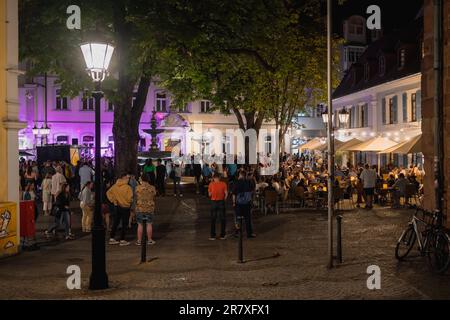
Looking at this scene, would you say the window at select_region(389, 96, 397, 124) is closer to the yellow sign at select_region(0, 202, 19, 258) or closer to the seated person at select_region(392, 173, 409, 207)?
the seated person at select_region(392, 173, 409, 207)

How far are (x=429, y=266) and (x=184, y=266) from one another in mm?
4761

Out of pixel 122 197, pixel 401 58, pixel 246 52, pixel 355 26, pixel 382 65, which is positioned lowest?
pixel 122 197

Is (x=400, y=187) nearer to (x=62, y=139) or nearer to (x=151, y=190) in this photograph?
(x=151, y=190)

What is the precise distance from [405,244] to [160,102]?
145 feet

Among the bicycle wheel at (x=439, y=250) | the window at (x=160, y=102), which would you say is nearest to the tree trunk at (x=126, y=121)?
the bicycle wheel at (x=439, y=250)

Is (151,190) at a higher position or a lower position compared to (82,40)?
lower

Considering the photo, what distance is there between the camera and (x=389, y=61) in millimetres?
37531

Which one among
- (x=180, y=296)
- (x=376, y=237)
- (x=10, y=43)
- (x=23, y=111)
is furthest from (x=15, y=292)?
(x=23, y=111)

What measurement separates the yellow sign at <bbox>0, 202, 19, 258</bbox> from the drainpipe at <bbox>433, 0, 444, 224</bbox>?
9.35 m

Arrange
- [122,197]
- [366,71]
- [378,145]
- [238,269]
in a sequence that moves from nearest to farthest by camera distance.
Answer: [238,269] < [122,197] < [378,145] < [366,71]

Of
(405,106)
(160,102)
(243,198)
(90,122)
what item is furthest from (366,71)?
(243,198)

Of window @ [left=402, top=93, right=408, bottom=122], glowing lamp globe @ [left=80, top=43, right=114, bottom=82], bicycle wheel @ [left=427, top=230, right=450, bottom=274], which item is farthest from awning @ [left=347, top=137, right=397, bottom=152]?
glowing lamp globe @ [left=80, top=43, right=114, bottom=82]

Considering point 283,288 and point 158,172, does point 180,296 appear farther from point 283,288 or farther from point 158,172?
point 158,172

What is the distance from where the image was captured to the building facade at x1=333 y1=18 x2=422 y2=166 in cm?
3328
